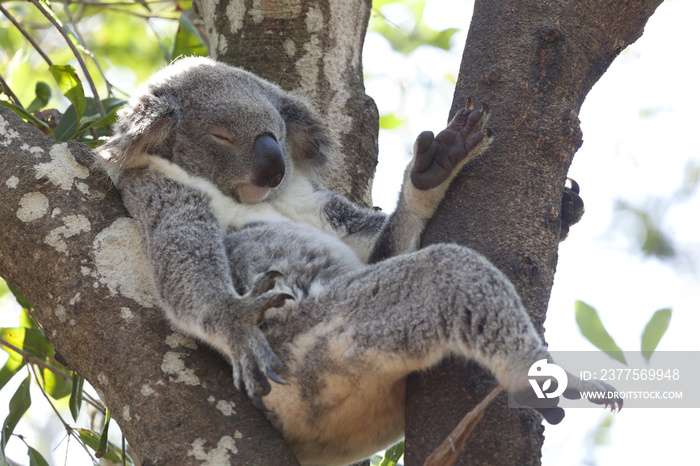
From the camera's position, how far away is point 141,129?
8.72ft

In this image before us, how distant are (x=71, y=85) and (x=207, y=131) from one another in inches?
33.7

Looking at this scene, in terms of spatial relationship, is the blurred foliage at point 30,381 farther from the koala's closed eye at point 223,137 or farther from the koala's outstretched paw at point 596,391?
the koala's outstretched paw at point 596,391

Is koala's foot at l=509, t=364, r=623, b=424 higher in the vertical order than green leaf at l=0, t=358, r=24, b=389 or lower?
lower

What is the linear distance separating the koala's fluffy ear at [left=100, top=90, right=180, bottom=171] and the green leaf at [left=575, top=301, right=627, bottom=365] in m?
1.65

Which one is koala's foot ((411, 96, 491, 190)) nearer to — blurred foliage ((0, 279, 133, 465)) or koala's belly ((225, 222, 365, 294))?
koala's belly ((225, 222, 365, 294))

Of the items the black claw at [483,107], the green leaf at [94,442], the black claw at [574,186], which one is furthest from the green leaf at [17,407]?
the black claw at [574,186]

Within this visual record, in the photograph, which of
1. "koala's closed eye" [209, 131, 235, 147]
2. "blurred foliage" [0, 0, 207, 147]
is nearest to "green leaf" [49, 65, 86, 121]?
"blurred foliage" [0, 0, 207, 147]

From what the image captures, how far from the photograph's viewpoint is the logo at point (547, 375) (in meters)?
1.92

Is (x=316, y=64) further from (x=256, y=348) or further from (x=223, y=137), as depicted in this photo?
(x=256, y=348)

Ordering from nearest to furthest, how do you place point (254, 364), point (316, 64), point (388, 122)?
point (254, 364) → point (316, 64) → point (388, 122)

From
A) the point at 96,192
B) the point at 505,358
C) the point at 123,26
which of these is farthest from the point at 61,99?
the point at 505,358

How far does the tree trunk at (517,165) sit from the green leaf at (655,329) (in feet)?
1.89

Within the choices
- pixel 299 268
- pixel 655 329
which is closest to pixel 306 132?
pixel 299 268

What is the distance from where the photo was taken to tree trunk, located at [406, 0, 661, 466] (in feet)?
6.49
